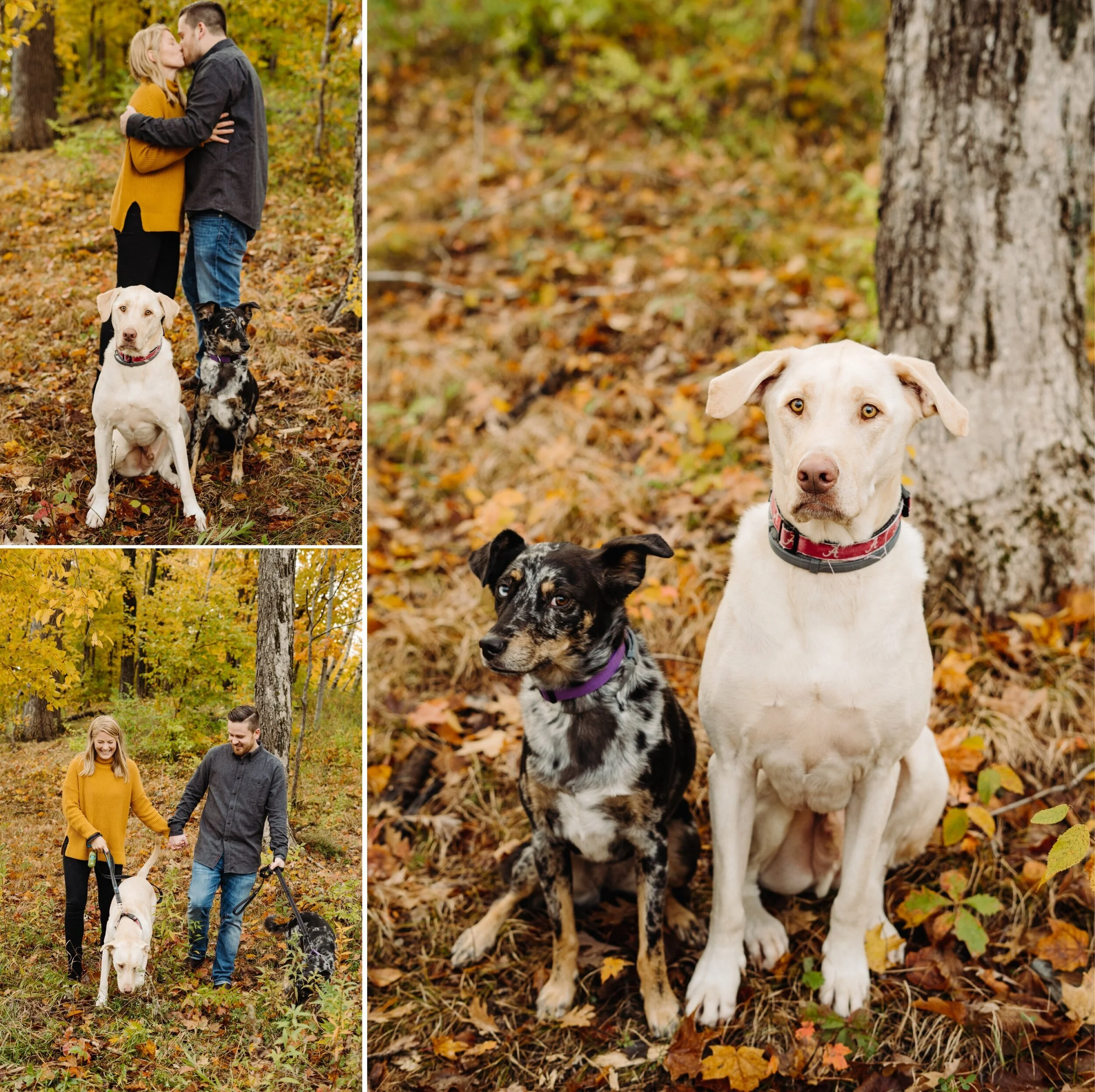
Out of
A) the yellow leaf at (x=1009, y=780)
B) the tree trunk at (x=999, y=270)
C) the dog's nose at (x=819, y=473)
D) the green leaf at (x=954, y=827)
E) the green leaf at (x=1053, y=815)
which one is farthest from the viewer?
the tree trunk at (x=999, y=270)

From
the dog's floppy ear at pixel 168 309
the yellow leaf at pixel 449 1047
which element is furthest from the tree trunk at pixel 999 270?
the dog's floppy ear at pixel 168 309

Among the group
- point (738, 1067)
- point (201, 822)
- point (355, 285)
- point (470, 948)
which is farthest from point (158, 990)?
point (355, 285)

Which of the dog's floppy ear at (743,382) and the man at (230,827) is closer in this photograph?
the dog's floppy ear at (743,382)

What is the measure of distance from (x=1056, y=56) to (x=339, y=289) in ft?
11.6

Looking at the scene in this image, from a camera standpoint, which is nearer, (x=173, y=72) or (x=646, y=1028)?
(x=173, y=72)

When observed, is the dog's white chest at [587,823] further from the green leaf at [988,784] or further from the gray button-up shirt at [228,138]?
the gray button-up shirt at [228,138]

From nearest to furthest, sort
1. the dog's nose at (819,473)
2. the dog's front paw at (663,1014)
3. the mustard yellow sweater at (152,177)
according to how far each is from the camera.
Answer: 1. the dog's nose at (819,473)
2. the mustard yellow sweater at (152,177)
3. the dog's front paw at (663,1014)

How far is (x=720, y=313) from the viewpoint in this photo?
7.14 metres

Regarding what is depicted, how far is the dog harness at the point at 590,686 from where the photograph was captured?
136 inches

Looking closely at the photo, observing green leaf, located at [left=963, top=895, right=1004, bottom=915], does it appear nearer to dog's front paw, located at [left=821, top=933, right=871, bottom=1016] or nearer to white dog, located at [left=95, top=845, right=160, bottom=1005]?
dog's front paw, located at [left=821, top=933, right=871, bottom=1016]

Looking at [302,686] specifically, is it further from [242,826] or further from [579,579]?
[579,579]

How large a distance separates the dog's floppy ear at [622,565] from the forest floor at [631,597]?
1369mm

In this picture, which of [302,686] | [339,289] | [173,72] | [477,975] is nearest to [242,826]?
[302,686]

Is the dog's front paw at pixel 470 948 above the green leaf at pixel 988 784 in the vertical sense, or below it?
below
